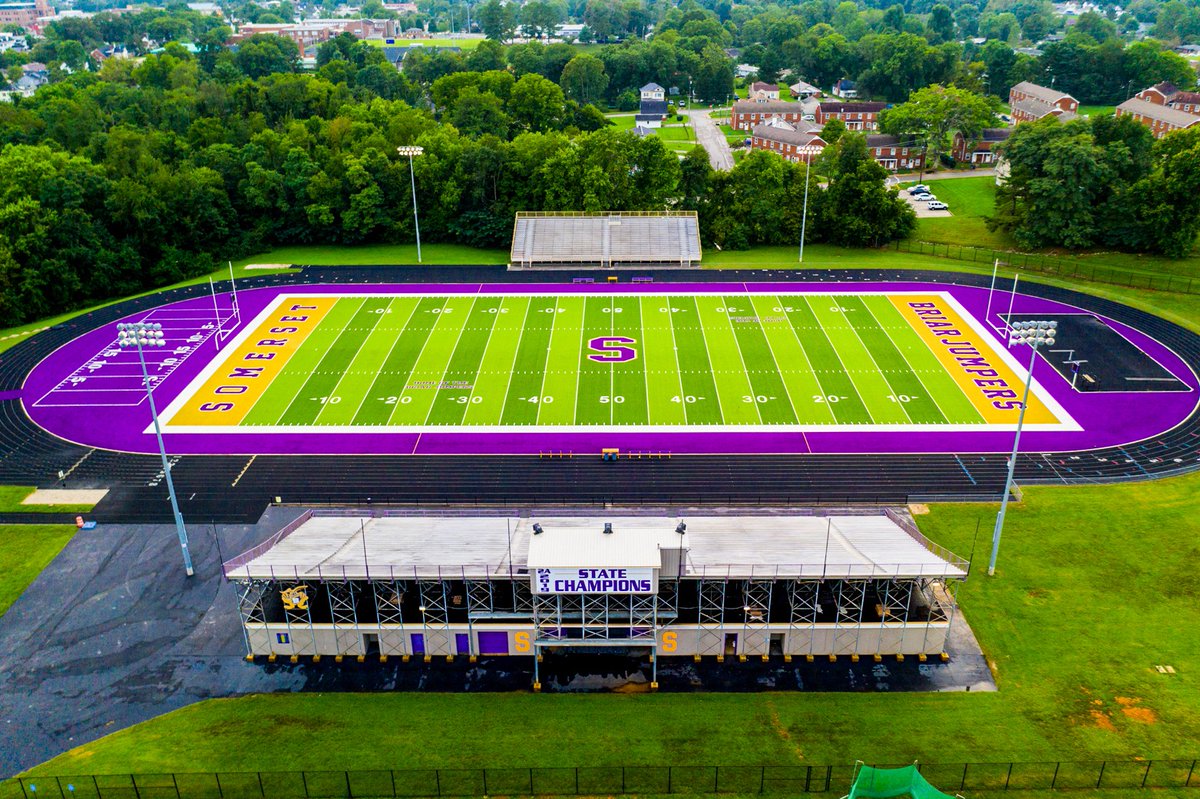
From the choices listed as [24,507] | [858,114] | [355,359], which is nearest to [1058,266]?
[355,359]

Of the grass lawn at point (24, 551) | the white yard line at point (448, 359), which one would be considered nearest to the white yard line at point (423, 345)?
the white yard line at point (448, 359)

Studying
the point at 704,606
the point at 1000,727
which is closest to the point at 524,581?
the point at 704,606

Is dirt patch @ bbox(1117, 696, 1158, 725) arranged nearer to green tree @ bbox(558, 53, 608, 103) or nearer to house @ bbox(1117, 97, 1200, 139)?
house @ bbox(1117, 97, 1200, 139)

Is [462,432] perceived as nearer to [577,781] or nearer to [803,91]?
[577,781]

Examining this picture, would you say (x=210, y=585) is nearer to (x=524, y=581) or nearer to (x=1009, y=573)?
(x=524, y=581)

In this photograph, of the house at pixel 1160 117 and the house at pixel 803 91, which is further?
the house at pixel 803 91

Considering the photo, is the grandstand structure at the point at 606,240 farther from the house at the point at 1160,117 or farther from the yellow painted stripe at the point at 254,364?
the house at the point at 1160,117
